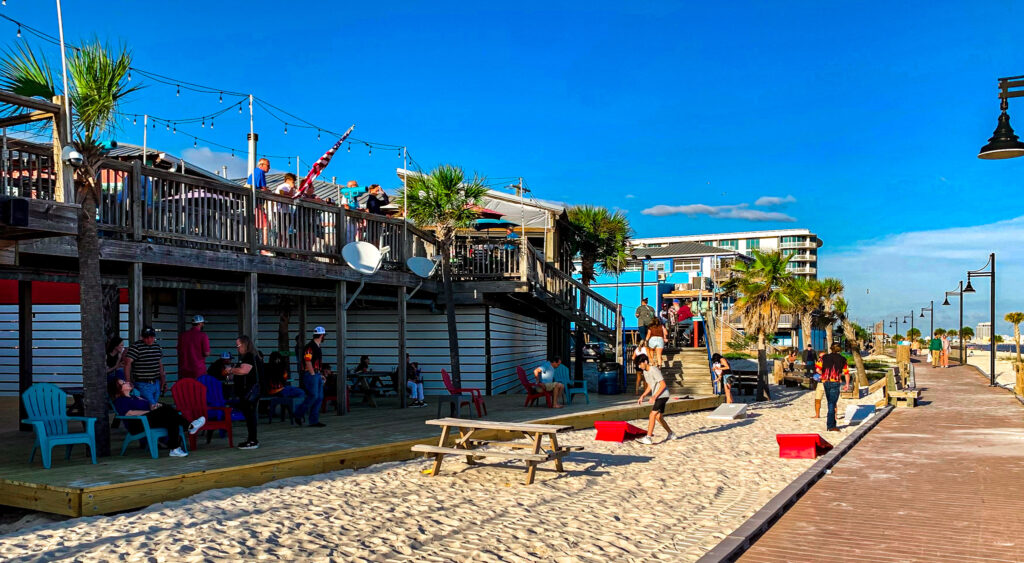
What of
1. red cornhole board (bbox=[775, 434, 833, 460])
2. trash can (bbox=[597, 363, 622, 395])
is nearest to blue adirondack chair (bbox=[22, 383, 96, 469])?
red cornhole board (bbox=[775, 434, 833, 460])

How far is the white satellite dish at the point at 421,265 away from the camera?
55.2 ft

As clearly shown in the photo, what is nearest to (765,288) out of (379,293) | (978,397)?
(978,397)

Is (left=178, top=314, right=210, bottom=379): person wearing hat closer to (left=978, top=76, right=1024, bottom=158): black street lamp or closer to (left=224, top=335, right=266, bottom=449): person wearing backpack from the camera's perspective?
(left=224, top=335, right=266, bottom=449): person wearing backpack

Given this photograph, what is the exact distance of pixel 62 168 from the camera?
8.68m

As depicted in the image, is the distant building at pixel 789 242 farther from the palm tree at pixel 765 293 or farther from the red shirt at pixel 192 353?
the red shirt at pixel 192 353

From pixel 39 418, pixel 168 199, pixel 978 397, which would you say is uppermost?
pixel 168 199

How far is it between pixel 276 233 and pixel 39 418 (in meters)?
5.22

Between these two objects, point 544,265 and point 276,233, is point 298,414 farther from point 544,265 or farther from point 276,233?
point 544,265

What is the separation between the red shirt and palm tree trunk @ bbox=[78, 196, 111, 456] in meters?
1.93

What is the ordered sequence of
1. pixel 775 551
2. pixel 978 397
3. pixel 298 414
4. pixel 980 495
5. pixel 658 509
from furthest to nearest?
1. pixel 978 397
2. pixel 298 414
3. pixel 980 495
4. pixel 658 509
5. pixel 775 551

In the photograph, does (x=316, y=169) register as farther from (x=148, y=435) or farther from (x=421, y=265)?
(x=148, y=435)

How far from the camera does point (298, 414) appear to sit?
41.3 ft

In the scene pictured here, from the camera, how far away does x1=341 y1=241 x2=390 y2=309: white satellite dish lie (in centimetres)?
1440

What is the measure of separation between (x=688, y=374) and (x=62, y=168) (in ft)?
56.3
